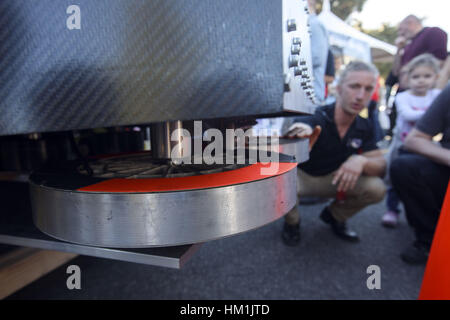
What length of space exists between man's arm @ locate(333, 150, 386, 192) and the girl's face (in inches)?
25.6

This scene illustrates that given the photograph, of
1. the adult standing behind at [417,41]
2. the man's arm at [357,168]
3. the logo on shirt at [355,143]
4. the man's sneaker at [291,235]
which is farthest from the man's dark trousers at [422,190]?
the adult standing behind at [417,41]

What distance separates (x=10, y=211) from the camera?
662mm

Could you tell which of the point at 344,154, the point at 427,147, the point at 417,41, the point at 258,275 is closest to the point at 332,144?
the point at 344,154

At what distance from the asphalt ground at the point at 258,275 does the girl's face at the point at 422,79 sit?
0.99 metres

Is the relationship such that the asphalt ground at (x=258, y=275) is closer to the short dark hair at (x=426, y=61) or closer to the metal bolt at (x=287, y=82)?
the metal bolt at (x=287, y=82)

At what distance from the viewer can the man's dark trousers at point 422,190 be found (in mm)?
1215

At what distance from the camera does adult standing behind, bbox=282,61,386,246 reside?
1.40 meters

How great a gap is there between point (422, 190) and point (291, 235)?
64cm

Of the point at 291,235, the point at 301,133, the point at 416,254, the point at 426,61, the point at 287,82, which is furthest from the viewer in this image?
the point at 426,61

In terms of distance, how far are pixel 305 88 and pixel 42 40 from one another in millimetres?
440

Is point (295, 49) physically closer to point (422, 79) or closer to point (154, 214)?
point (154, 214)

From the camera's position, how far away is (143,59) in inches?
14.1
